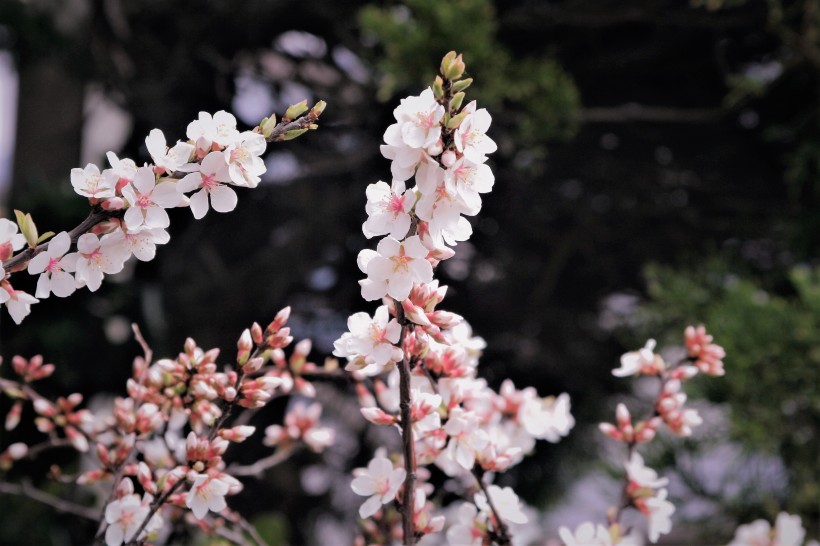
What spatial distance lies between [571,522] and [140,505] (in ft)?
5.03

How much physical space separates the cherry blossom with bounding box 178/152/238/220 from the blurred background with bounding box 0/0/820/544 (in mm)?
749

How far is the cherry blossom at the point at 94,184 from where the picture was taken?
424 mm

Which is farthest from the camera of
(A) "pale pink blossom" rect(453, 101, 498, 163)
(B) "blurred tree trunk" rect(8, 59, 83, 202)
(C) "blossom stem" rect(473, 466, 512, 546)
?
(B) "blurred tree trunk" rect(8, 59, 83, 202)

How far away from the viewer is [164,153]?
44 centimetres

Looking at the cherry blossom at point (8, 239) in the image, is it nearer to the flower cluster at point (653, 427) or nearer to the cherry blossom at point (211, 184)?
the cherry blossom at point (211, 184)

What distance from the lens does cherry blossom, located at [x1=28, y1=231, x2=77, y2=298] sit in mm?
427

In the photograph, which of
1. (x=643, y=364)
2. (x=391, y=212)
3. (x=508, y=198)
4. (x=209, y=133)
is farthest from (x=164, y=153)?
(x=508, y=198)

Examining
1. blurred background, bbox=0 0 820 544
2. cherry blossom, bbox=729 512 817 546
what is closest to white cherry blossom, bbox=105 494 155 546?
cherry blossom, bbox=729 512 817 546

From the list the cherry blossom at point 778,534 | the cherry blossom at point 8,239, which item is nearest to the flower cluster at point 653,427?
the cherry blossom at point 778,534

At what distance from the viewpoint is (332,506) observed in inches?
61.4

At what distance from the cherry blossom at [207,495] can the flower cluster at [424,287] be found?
8cm

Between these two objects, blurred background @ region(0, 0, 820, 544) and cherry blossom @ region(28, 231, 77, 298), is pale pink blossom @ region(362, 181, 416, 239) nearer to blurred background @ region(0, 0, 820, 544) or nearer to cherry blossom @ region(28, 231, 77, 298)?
cherry blossom @ region(28, 231, 77, 298)

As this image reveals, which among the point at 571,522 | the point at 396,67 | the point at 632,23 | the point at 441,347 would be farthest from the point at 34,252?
the point at 571,522

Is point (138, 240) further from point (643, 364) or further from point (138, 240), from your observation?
point (643, 364)
